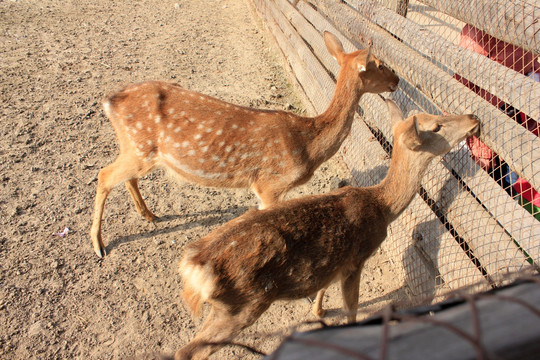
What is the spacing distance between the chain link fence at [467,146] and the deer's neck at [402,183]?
297 mm

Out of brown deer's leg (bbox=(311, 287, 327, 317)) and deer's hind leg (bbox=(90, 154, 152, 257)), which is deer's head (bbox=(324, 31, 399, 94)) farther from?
deer's hind leg (bbox=(90, 154, 152, 257))

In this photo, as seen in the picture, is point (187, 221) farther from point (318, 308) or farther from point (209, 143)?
point (318, 308)

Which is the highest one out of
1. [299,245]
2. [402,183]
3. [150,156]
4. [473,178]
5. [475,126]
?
[475,126]

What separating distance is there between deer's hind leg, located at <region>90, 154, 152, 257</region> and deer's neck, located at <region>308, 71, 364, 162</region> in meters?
1.63

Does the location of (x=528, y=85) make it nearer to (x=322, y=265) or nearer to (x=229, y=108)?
(x=322, y=265)

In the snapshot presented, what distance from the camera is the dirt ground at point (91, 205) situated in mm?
3133

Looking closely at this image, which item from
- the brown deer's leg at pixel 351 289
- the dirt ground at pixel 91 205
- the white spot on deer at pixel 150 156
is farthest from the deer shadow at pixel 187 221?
the brown deer's leg at pixel 351 289

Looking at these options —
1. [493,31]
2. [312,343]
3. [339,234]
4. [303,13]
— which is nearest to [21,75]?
[303,13]

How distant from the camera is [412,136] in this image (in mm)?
2877

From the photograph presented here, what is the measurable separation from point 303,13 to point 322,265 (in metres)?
5.70

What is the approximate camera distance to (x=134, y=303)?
3.34 metres

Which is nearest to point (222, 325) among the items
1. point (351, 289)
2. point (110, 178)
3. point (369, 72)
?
point (351, 289)

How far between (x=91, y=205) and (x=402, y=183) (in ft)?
10.1

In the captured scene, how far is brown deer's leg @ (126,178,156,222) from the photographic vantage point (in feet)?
13.1
